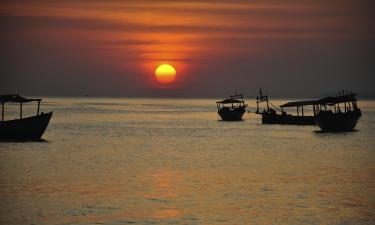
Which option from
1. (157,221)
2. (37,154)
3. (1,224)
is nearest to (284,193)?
(157,221)

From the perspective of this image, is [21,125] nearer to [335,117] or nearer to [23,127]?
[23,127]

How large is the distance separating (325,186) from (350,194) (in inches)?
97.2

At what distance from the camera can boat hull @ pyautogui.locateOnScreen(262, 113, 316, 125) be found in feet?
287

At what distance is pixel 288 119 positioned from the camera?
8950cm

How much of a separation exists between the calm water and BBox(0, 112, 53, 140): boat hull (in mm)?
1318

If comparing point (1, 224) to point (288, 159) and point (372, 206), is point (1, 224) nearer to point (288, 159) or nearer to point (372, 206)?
point (372, 206)

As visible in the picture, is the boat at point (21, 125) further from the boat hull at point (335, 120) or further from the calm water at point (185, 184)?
the boat hull at point (335, 120)

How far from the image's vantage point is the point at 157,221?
Result: 22531mm

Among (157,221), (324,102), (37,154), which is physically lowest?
(157,221)

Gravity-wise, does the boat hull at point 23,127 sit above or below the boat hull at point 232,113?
below

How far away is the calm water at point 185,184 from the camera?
23703mm

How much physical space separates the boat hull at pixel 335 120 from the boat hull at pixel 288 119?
38.8 ft

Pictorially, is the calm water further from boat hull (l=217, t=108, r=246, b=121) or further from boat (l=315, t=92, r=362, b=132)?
boat hull (l=217, t=108, r=246, b=121)

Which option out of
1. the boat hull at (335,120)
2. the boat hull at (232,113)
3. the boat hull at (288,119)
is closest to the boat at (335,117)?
the boat hull at (335,120)
